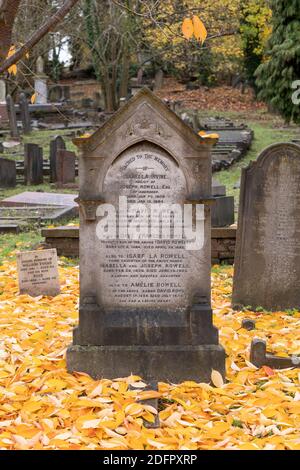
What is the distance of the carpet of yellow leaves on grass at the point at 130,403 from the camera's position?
450 centimetres

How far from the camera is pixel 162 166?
5.59 metres

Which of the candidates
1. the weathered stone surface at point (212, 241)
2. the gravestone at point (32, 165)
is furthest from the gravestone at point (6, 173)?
the weathered stone surface at point (212, 241)

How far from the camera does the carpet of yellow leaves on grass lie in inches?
177

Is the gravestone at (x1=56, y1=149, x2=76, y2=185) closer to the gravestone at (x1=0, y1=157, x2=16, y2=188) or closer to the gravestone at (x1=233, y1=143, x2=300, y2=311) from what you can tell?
the gravestone at (x1=0, y1=157, x2=16, y2=188)

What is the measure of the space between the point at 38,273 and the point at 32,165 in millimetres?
10420

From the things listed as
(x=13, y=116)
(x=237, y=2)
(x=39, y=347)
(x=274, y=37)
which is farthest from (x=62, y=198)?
(x=237, y=2)

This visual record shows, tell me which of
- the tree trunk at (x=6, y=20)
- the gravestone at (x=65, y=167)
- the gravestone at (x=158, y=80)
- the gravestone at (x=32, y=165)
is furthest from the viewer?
the gravestone at (x=158, y=80)

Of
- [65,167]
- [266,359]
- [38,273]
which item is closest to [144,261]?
[266,359]

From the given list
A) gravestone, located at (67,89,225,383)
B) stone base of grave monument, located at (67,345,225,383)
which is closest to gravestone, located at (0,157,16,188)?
gravestone, located at (67,89,225,383)

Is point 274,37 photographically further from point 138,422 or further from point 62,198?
point 138,422

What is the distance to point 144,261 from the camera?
18.8 feet

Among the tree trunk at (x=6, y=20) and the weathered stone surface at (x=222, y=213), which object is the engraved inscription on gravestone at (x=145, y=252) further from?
the weathered stone surface at (x=222, y=213)

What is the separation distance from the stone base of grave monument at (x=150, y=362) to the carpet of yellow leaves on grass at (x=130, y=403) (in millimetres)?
105

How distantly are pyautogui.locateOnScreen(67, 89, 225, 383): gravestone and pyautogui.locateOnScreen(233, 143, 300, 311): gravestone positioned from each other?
7.02 feet
